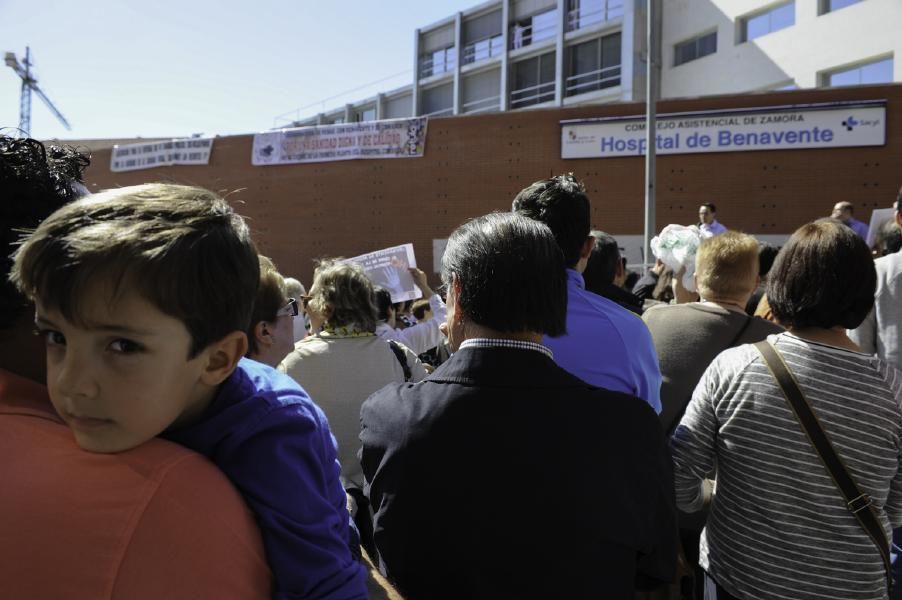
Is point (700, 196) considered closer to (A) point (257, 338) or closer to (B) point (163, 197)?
(A) point (257, 338)

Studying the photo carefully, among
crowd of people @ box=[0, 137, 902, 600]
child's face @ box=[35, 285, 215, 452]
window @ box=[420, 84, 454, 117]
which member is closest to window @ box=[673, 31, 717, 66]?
window @ box=[420, 84, 454, 117]

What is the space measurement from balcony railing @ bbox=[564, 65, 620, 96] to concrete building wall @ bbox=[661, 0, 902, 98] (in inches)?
104

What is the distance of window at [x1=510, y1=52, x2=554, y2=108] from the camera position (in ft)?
112

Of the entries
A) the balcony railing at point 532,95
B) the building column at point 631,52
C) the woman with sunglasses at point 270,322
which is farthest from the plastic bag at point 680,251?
the balcony railing at point 532,95

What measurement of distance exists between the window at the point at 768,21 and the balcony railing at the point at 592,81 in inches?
245

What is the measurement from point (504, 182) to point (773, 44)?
13.7m

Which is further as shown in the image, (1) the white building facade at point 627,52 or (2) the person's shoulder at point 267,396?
(1) the white building facade at point 627,52

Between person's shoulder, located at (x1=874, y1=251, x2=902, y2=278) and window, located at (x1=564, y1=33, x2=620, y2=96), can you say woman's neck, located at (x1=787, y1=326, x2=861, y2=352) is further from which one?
window, located at (x1=564, y1=33, x2=620, y2=96)

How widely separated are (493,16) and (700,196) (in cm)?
2587

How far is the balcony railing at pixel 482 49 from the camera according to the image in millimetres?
37125

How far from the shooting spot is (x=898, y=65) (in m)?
20.6

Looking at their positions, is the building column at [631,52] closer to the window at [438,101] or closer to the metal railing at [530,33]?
the metal railing at [530,33]

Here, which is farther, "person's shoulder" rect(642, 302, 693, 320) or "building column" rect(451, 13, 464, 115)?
"building column" rect(451, 13, 464, 115)

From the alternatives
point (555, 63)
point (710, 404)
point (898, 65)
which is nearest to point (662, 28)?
point (555, 63)
